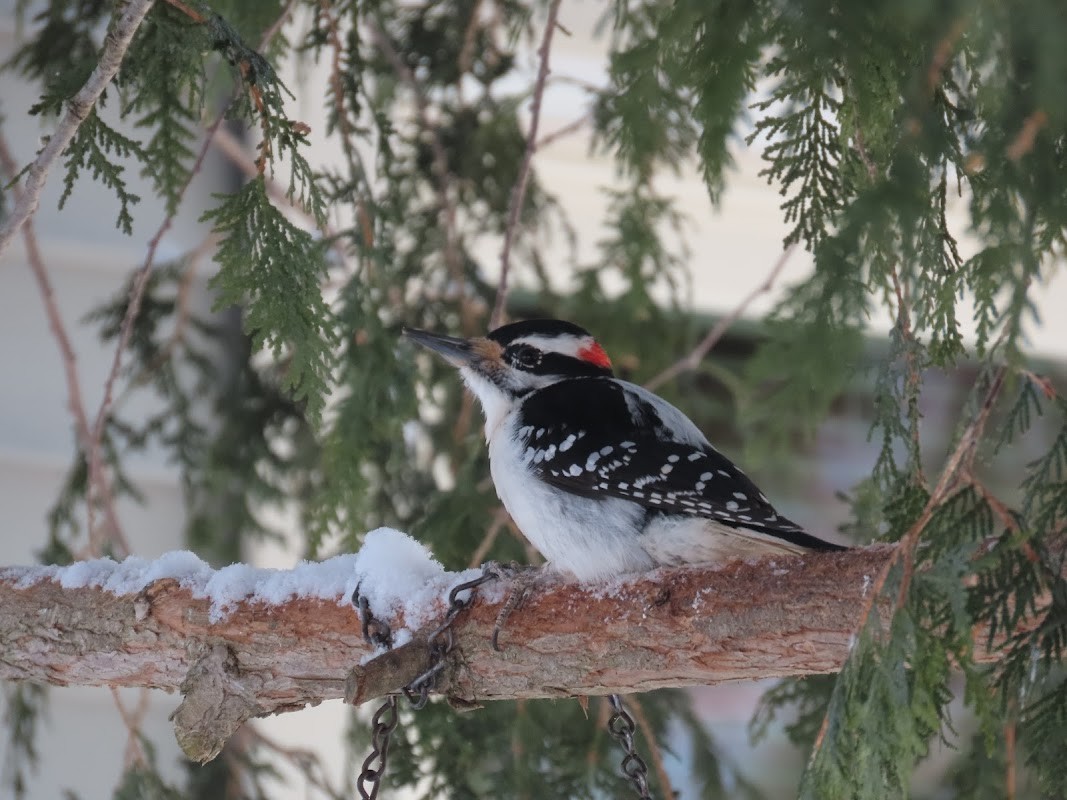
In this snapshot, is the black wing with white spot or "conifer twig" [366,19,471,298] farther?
"conifer twig" [366,19,471,298]

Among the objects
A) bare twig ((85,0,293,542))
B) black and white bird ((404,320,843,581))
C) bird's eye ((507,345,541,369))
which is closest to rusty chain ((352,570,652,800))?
black and white bird ((404,320,843,581))

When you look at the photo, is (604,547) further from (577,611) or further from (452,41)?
(452,41)

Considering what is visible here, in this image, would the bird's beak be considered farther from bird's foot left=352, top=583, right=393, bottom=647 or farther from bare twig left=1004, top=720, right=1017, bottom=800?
bare twig left=1004, top=720, right=1017, bottom=800

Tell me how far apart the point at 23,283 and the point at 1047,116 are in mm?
3842

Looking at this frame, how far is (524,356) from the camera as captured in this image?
2793 mm

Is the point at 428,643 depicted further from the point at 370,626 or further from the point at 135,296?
the point at 135,296

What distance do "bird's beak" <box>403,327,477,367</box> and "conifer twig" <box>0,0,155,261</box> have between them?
98cm

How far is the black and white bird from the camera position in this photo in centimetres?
214

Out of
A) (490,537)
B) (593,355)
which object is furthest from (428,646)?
(593,355)

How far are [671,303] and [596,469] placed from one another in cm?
120

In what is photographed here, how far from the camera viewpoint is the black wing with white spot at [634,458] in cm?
207

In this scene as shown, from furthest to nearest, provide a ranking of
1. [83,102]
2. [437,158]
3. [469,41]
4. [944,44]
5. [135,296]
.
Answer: [437,158] < [469,41] < [135,296] < [83,102] < [944,44]

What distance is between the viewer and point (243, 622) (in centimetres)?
204

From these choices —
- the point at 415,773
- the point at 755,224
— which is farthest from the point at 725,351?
the point at 415,773
